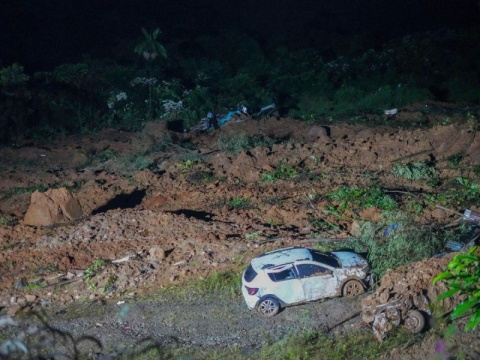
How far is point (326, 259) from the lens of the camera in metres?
10.3

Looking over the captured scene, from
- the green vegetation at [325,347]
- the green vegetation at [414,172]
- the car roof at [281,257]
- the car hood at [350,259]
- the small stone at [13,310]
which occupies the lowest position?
the green vegetation at [414,172]

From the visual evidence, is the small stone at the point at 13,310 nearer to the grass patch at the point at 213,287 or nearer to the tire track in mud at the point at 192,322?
the tire track in mud at the point at 192,322

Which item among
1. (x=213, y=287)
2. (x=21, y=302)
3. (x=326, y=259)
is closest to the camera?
(x=326, y=259)

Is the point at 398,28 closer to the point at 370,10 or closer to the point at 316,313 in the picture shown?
the point at 370,10

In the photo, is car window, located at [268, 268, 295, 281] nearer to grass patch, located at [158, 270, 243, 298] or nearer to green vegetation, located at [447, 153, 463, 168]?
grass patch, located at [158, 270, 243, 298]

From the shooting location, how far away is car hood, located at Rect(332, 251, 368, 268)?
10352mm

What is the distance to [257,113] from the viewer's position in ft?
84.5

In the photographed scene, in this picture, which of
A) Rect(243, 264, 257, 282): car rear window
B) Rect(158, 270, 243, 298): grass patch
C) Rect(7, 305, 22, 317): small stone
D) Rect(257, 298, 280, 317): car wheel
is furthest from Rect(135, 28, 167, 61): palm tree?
Rect(257, 298, 280, 317): car wheel

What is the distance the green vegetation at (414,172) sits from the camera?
1576 cm

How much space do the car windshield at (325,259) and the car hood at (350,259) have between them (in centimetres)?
14

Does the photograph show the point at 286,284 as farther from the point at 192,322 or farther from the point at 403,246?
the point at 403,246

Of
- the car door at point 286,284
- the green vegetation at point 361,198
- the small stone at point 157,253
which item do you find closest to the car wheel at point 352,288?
the car door at point 286,284

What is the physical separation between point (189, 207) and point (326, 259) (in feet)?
20.3

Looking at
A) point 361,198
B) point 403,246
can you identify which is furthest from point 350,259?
point 361,198
